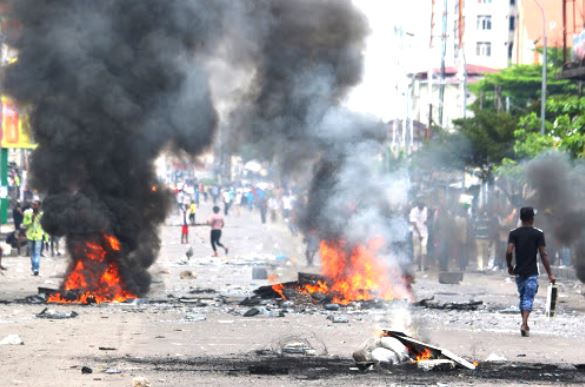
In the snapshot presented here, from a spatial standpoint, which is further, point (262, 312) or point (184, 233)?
point (184, 233)

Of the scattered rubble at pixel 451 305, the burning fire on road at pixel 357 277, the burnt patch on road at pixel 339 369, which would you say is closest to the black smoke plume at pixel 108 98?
the burning fire on road at pixel 357 277

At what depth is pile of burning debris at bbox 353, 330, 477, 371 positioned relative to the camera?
11.6m

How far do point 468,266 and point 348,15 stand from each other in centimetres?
1233

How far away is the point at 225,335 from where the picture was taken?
595 inches

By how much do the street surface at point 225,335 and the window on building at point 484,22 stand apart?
4094 inches

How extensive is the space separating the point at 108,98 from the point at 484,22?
10926cm

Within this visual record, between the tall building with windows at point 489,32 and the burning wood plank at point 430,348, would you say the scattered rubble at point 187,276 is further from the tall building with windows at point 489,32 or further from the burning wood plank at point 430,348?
the tall building with windows at point 489,32

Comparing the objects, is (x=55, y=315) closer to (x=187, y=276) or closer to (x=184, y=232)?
(x=187, y=276)

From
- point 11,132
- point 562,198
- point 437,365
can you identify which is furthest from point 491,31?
point 437,365

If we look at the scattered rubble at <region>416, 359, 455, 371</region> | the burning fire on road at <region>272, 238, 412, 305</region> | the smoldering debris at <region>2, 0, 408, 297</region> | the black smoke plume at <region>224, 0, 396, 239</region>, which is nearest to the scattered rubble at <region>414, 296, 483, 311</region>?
the burning fire on road at <region>272, 238, 412, 305</region>

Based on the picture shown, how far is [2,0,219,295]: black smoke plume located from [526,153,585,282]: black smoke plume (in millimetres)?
8161

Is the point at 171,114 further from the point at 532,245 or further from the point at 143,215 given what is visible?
the point at 532,245

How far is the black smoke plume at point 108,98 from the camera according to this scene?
2175 centimetres

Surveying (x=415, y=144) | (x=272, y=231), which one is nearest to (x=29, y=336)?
(x=272, y=231)
